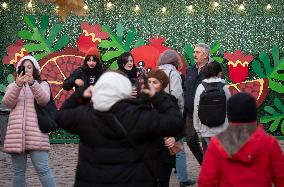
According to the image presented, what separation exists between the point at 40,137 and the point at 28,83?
58cm

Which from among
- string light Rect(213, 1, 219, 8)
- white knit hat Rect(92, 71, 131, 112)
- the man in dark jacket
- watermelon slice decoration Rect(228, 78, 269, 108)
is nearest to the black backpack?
the man in dark jacket

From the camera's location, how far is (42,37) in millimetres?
13656

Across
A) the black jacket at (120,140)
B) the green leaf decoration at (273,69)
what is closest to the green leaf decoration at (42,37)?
the green leaf decoration at (273,69)

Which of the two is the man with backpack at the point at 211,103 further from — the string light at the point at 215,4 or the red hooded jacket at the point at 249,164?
the string light at the point at 215,4

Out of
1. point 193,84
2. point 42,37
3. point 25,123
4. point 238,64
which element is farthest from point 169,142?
point 42,37

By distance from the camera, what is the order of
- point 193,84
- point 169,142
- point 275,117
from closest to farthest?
1. point 169,142
2. point 193,84
3. point 275,117

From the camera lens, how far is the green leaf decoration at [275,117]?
13492mm

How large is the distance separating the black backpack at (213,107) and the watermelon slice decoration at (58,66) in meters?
6.11

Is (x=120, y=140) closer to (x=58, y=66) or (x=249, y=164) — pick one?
(x=249, y=164)

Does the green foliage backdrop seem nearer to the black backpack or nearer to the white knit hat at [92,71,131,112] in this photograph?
the black backpack

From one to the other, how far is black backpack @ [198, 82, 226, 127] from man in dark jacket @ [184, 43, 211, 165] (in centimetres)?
88

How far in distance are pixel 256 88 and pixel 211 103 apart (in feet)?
19.4

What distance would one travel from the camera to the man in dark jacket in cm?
880

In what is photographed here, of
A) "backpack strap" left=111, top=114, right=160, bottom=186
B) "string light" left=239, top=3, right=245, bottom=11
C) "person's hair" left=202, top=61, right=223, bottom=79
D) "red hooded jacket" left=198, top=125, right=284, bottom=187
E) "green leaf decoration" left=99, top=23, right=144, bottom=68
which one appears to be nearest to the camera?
"red hooded jacket" left=198, top=125, right=284, bottom=187
